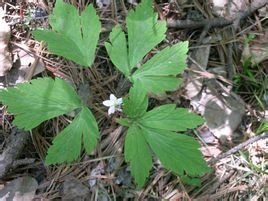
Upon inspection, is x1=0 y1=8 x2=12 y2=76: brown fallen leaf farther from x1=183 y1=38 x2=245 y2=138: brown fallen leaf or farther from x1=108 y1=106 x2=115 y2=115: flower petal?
x1=183 y1=38 x2=245 y2=138: brown fallen leaf

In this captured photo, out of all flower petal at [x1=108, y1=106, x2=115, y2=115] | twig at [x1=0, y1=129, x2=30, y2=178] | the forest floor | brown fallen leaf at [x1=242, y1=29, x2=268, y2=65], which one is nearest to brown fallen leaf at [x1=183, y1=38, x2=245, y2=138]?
the forest floor

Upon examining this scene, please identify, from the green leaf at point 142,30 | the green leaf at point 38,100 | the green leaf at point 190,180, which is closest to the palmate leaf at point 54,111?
the green leaf at point 38,100

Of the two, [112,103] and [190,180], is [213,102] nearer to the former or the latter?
[190,180]

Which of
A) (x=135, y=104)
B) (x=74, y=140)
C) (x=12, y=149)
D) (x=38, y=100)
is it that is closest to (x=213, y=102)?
(x=135, y=104)

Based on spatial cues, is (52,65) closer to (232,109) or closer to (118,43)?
(118,43)

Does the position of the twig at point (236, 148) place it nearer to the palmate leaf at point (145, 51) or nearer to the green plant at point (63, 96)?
the palmate leaf at point (145, 51)
